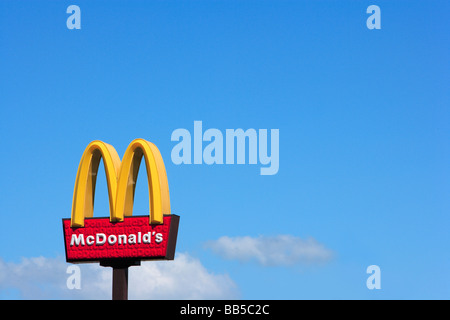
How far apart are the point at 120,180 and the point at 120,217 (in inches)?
65.3

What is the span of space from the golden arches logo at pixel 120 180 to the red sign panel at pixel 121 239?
0.40 meters

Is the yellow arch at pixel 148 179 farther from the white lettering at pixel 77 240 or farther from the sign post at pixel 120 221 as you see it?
the white lettering at pixel 77 240

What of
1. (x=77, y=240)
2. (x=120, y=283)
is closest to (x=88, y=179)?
(x=77, y=240)

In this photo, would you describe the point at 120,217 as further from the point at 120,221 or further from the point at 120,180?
the point at 120,180

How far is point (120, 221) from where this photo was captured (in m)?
33.1

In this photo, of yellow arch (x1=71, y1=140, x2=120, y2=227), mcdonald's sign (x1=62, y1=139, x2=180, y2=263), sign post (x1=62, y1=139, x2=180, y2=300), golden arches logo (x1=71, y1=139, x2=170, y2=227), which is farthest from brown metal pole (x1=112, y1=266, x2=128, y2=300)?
yellow arch (x1=71, y1=140, x2=120, y2=227)

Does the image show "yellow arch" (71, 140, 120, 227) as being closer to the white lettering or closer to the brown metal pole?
the white lettering

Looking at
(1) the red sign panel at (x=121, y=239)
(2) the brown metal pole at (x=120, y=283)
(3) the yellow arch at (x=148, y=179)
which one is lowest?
(2) the brown metal pole at (x=120, y=283)

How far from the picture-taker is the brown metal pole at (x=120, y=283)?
3244 centimetres

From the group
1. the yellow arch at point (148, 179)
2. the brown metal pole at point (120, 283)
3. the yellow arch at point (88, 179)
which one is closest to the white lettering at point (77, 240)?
the yellow arch at point (88, 179)
